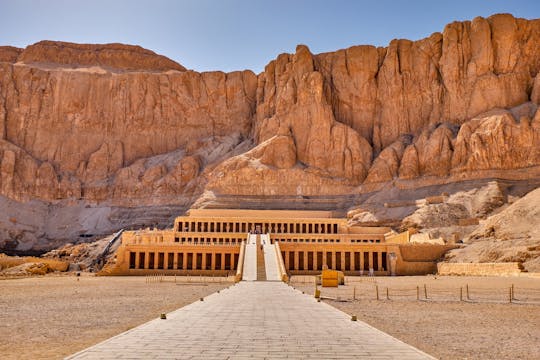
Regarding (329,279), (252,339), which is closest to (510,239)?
(329,279)

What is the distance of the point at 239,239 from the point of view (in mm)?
62219

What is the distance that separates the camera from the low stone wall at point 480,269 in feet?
127

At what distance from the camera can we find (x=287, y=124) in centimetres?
9106

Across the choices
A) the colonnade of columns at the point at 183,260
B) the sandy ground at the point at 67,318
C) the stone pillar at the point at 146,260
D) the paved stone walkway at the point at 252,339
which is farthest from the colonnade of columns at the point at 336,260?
the paved stone walkway at the point at 252,339

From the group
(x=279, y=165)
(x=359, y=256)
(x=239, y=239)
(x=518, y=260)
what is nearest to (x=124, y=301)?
(x=518, y=260)

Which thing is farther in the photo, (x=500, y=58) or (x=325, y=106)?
(x=325, y=106)

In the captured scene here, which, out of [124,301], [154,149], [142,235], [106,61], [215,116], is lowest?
[124,301]

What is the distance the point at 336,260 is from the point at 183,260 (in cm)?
1483

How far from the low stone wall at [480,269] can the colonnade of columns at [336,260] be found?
662cm

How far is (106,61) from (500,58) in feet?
279

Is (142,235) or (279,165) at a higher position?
(279,165)

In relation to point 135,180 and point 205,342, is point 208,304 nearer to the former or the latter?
point 205,342

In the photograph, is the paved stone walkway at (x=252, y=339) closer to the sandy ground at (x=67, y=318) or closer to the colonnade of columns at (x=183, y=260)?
the sandy ground at (x=67, y=318)

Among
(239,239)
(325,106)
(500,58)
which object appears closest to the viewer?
(239,239)
